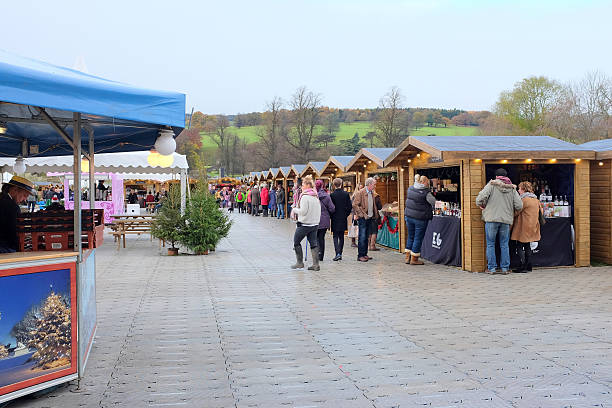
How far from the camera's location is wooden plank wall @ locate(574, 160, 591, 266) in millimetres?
9922

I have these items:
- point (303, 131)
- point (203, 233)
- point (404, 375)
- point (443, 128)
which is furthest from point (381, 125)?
A: point (404, 375)

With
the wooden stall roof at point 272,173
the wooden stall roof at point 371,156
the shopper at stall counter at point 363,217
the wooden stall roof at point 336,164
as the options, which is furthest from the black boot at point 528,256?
the wooden stall roof at point 272,173

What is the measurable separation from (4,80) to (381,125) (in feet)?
168

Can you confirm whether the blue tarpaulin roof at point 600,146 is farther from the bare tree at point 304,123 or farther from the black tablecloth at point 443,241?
the bare tree at point 304,123

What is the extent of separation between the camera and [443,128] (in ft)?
227

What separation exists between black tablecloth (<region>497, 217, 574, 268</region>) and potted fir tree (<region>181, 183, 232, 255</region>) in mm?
6479

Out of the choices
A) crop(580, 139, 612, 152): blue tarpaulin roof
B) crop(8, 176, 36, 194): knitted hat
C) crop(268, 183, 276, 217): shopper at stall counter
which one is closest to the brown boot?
crop(580, 139, 612, 152): blue tarpaulin roof

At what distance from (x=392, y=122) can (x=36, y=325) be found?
165 feet

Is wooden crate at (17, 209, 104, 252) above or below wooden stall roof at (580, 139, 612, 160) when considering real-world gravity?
below

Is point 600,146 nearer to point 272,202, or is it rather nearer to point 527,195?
point 527,195

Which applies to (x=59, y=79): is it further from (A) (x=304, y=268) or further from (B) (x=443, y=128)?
(B) (x=443, y=128)

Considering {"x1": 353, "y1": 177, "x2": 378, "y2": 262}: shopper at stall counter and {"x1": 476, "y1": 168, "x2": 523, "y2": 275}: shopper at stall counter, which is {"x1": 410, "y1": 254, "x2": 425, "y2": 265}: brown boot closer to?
{"x1": 353, "y1": 177, "x2": 378, "y2": 262}: shopper at stall counter

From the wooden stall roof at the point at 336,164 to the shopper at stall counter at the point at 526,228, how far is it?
7.79m

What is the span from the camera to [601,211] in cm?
1038
